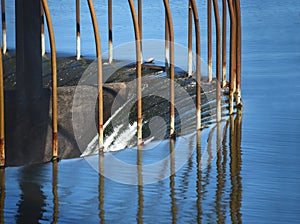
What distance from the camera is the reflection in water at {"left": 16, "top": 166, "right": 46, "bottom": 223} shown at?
800 cm

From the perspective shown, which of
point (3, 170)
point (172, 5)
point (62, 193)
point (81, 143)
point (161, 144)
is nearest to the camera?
point (62, 193)

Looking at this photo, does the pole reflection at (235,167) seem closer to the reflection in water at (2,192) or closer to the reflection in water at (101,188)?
the reflection in water at (101,188)

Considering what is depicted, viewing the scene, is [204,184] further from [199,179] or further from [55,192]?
[55,192]

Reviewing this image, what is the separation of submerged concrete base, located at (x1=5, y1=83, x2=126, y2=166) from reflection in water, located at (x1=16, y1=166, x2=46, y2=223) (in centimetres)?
161

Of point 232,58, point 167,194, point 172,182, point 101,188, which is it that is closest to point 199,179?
point 172,182

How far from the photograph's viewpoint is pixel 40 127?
38.1ft

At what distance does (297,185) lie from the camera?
9156 mm

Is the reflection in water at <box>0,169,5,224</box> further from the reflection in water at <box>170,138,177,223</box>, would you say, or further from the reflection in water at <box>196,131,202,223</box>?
the reflection in water at <box>196,131,202,223</box>

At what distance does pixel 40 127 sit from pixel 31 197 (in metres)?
3.06

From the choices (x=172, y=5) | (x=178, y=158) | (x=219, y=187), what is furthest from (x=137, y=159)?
(x=172, y=5)

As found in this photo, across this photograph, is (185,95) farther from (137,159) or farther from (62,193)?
(62,193)

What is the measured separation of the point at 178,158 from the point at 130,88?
130 inches

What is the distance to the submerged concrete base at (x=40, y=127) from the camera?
1132cm

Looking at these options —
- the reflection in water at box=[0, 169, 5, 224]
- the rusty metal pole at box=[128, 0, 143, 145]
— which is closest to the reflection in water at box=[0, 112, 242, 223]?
the reflection in water at box=[0, 169, 5, 224]
